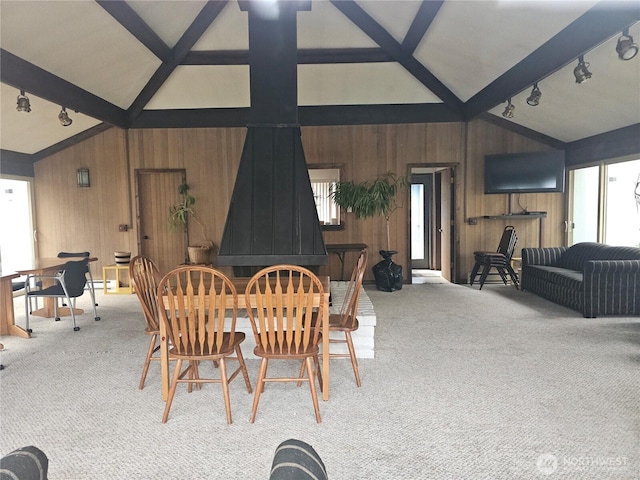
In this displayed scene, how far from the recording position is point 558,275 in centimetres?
486

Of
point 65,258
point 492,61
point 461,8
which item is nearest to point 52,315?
point 65,258

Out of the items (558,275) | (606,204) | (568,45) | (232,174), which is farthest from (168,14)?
(606,204)

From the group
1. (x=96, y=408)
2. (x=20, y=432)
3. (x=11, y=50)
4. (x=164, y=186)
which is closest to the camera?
(x=20, y=432)

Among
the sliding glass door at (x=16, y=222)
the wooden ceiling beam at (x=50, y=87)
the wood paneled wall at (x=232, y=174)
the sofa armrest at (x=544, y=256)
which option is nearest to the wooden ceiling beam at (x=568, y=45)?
the wood paneled wall at (x=232, y=174)

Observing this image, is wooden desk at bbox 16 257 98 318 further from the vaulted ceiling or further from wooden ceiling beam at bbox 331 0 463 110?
wooden ceiling beam at bbox 331 0 463 110

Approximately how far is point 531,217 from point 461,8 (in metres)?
3.87

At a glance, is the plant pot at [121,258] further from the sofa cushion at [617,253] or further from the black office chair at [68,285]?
the sofa cushion at [617,253]

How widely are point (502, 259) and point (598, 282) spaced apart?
1664mm

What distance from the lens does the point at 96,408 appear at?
2.46m

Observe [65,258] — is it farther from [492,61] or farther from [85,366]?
[492,61]

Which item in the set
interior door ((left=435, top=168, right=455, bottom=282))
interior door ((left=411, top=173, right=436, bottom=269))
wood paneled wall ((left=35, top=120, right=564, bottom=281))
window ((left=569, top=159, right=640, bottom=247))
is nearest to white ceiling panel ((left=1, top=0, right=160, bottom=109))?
wood paneled wall ((left=35, top=120, right=564, bottom=281))

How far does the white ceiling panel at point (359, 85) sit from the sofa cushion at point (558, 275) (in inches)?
124

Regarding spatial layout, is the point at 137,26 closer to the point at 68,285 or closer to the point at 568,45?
the point at 68,285

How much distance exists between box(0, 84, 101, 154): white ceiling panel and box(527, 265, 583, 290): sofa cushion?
709cm
